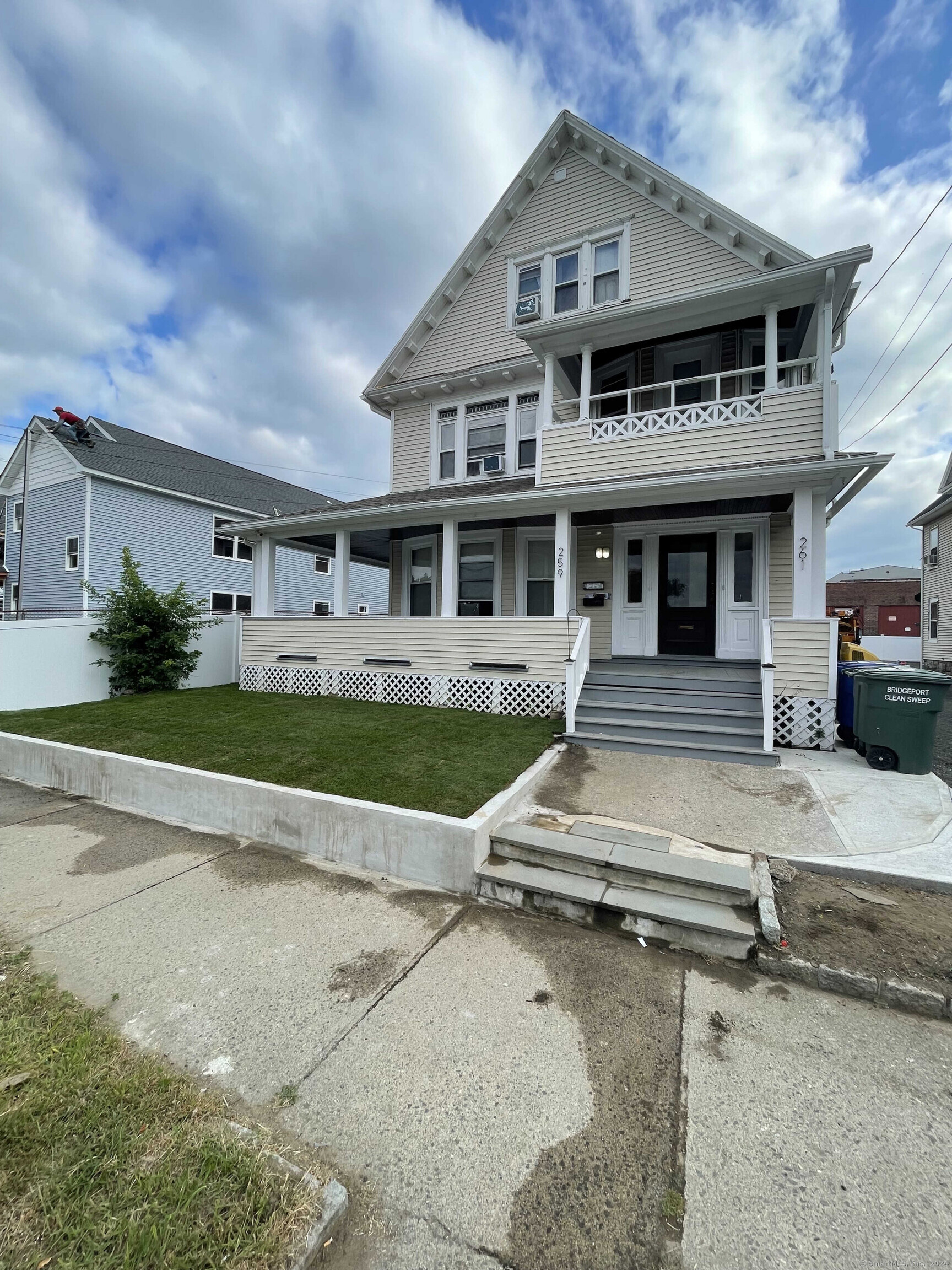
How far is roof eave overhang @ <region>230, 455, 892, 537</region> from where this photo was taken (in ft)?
23.3

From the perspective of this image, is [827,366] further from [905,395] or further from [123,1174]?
[123,1174]

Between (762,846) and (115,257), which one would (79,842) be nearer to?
(762,846)

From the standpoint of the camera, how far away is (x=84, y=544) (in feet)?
54.0

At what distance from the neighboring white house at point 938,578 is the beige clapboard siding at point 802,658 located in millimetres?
17688

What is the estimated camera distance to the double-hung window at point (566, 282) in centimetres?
1082

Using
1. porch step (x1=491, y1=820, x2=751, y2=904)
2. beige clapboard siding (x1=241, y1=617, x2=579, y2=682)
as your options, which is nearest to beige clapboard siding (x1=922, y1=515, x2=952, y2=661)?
beige clapboard siding (x1=241, y1=617, x2=579, y2=682)

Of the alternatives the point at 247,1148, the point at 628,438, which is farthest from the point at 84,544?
the point at 247,1148

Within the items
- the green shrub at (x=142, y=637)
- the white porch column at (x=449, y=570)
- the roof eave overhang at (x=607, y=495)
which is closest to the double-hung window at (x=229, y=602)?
the green shrub at (x=142, y=637)

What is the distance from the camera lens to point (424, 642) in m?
9.48

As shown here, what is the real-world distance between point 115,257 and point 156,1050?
781 inches

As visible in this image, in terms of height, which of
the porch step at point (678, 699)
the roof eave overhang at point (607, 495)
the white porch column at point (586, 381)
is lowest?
the porch step at point (678, 699)

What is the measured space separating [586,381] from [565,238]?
440cm

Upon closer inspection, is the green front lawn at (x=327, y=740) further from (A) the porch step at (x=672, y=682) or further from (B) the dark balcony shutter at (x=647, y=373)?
(B) the dark balcony shutter at (x=647, y=373)

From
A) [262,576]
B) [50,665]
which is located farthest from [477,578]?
[50,665]
